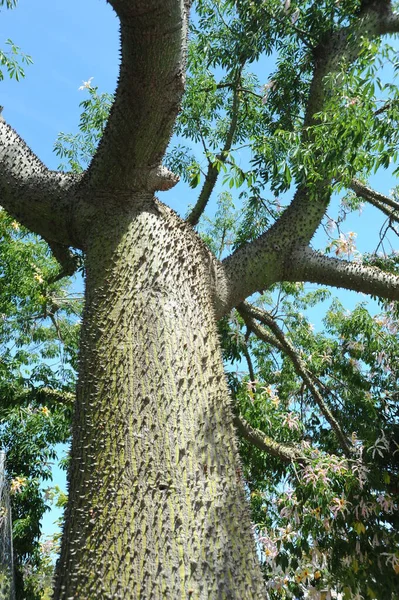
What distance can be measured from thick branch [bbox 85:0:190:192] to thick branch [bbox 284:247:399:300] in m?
0.97

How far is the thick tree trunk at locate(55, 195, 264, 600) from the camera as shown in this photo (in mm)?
1267

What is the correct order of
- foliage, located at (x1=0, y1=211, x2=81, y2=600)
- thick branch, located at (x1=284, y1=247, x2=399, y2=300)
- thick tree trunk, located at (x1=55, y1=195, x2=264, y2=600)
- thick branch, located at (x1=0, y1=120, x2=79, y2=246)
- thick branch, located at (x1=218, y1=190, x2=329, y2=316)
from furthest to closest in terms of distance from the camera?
foliage, located at (x1=0, y1=211, x2=81, y2=600)
thick branch, located at (x1=284, y1=247, x2=399, y2=300)
thick branch, located at (x1=218, y1=190, x2=329, y2=316)
thick branch, located at (x1=0, y1=120, x2=79, y2=246)
thick tree trunk, located at (x1=55, y1=195, x2=264, y2=600)

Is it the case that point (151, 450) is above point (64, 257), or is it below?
below

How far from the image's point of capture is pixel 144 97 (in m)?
2.02

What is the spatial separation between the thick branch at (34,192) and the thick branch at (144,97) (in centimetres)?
17

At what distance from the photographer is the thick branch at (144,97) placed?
5.87 feet

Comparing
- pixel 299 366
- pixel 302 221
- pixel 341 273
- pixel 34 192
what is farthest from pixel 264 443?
pixel 34 192

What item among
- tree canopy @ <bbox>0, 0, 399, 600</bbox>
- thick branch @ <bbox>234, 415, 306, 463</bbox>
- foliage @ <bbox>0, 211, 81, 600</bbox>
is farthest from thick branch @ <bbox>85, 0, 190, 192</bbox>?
foliage @ <bbox>0, 211, 81, 600</bbox>

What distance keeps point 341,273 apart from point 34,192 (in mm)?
1639

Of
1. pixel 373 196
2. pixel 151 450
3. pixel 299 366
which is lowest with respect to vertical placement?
pixel 151 450

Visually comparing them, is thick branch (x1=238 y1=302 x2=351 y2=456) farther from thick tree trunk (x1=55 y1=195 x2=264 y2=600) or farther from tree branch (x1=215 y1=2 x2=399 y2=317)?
thick tree trunk (x1=55 y1=195 x2=264 y2=600)

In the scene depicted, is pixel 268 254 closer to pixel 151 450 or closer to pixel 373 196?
pixel 373 196

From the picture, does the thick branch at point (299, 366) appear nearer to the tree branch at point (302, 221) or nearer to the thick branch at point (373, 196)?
the tree branch at point (302, 221)

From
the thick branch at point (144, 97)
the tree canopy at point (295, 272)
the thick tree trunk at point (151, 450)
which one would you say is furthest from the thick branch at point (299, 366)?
→ the thick tree trunk at point (151, 450)
